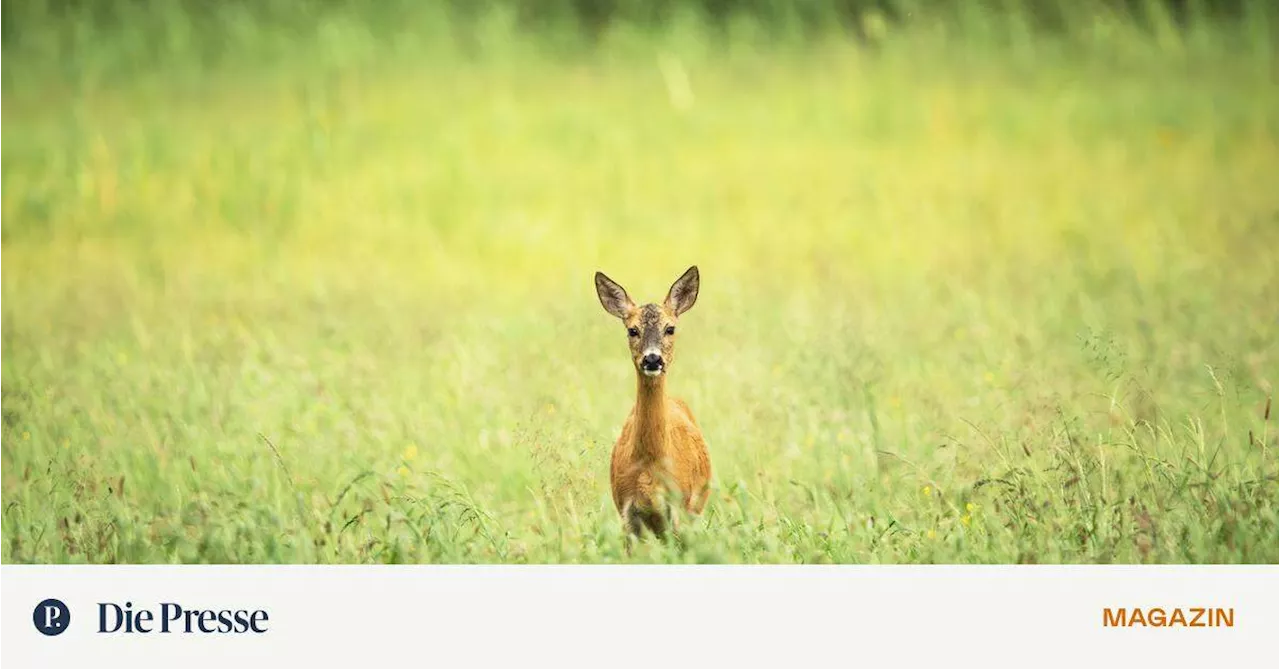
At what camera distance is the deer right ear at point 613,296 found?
18.7 ft

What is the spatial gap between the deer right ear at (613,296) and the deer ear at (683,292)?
14 cm

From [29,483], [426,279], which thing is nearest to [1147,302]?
[426,279]

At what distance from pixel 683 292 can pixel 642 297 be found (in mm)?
2317

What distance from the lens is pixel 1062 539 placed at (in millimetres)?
5688
